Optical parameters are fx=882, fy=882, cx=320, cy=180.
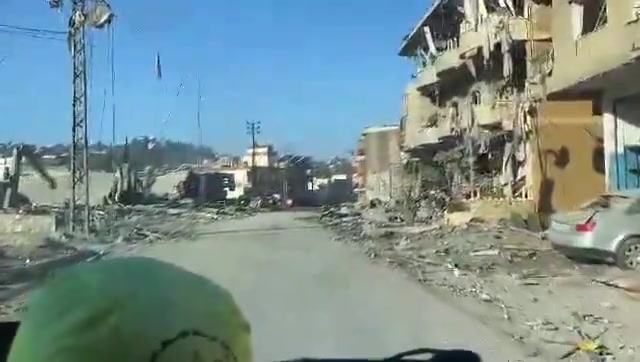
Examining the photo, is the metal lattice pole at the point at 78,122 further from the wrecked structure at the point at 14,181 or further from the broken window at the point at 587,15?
the broken window at the point at 587,15

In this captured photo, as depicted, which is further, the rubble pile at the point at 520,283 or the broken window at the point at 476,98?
the broken window at the point at 476,98

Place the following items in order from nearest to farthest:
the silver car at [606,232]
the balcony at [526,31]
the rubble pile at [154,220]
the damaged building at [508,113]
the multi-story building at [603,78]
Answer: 1. the silver car at [606,232]
2. the rubble pile at [154,220]
3. the multi-story building at [603,78]
4. the damaged building at [508,113]
5. the balcony at [526,31]

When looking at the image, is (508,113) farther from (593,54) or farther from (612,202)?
(612,202)

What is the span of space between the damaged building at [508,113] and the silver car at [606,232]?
6.85m

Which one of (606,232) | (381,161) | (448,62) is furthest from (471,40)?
(381,161)

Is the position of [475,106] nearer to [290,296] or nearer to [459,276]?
[459,276]

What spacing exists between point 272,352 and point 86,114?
14894 millimetres

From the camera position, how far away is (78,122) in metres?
20.8

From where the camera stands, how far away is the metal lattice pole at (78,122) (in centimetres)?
1894

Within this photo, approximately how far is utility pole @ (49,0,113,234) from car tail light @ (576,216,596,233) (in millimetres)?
9322

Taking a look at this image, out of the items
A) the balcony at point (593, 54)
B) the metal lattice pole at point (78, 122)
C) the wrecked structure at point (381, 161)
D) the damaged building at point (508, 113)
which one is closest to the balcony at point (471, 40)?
the damaged building at point (508, 113)

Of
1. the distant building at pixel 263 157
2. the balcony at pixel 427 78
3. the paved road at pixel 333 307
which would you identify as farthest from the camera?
the balcony at pixel 427 78

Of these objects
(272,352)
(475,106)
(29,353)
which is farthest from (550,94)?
(29,353)

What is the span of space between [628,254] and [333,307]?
5.59 meters
